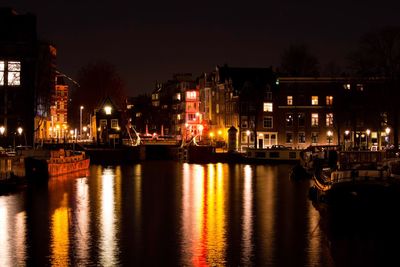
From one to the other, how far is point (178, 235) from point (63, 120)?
100255mm

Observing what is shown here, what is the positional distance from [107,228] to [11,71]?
64218mm

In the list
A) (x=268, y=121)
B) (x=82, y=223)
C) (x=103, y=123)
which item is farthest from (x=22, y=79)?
(x=82, y=223)

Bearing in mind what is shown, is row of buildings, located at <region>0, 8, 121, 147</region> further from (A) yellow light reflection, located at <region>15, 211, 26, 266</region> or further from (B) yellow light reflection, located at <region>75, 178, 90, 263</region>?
(A) yellow light reflection, located at <region>15, 211, 26, 266</region>

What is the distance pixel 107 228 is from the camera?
33438 millimetres

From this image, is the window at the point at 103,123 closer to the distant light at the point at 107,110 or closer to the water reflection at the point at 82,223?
the distant light at the point at 107,110

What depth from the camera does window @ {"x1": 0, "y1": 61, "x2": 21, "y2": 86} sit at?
92.9 metres

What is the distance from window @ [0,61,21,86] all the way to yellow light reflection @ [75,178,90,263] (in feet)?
131

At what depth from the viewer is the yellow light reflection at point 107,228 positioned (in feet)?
87.5

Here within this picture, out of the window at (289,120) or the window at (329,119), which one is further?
the window at (289,120)

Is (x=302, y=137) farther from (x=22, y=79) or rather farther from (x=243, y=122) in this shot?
(x=22, y=79)

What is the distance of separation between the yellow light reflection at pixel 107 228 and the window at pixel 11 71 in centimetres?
4092

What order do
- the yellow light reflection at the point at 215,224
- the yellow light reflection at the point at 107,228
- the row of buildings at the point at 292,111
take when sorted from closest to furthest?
the yellow light reflection at the point at 107,228 < the yellow light reflection at the point at 215,224 < the row of buildings at the point at 292,111

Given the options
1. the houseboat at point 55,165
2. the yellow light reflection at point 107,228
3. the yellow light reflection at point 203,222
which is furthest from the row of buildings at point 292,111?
the yellow light reflection at point 107,228

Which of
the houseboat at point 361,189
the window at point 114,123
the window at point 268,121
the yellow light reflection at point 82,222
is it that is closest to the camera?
the yellow light reflection at point 82,222
